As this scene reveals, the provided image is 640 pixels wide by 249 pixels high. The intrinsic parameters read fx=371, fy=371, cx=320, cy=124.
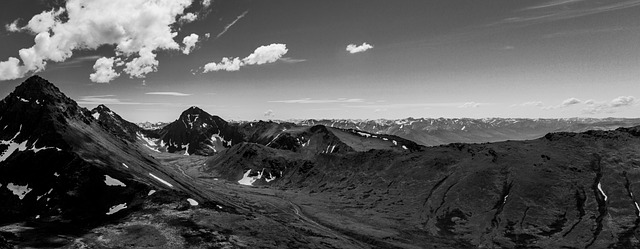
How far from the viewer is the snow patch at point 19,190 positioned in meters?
164

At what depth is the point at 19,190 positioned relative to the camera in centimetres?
16725

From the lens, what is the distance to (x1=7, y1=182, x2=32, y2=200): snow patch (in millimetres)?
164375

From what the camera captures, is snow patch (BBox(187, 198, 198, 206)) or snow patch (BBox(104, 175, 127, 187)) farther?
snow patch (BBox(187, 198, 198, 206))

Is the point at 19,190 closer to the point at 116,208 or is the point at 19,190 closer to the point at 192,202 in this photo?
the point at 116,208

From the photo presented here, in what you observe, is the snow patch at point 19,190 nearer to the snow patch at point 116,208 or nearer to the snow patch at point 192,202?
the snow patch at point 116,208

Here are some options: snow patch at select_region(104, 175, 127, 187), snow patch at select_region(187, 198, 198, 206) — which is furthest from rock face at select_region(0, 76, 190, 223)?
snow patch at select_region(187, 198, 198, 206)

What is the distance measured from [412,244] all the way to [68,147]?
609ft

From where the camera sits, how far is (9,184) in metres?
172

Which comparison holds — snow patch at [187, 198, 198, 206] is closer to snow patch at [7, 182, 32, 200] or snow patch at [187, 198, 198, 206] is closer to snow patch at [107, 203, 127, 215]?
snow patch at [107, 203, 127, 215]

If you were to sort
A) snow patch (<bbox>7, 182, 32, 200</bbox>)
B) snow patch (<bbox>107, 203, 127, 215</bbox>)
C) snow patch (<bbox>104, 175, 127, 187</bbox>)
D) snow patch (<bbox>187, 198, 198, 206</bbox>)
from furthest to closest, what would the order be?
snow patch (<bbox>187, 198, 198, 206</bbox>) < snow patch (<bbox>104, 175, 127, 187</bbox>) < snow patch (<bbox>7, 182, 32, 200</bbox>) < snow patch (<bbox>107, 203, 127, 215</bbox>)

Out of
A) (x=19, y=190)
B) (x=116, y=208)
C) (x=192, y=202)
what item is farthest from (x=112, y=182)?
(x=192, y=202)

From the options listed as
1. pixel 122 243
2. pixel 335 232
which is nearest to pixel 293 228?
pixel 335 232

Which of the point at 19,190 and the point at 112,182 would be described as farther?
the point at 112,182

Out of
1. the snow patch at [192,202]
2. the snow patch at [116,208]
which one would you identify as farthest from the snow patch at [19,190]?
the snow patch at [192,202]
